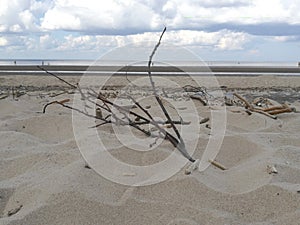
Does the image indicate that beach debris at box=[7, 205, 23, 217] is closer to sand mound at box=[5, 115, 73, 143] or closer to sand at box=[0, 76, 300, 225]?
sand at box=[0, 76, 300, 225]

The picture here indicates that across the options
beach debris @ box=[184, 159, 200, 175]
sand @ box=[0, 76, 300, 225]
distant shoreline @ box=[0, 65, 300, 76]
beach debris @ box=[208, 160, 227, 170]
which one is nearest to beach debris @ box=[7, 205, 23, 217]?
sand @ box=[0, 76, 300, 225]

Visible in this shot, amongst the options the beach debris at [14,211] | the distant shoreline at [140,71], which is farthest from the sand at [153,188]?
the distant shoreline at [140,71]

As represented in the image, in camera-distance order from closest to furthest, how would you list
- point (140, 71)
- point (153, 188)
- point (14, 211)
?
point (14, 211), point (153, 188), point (140, 71)

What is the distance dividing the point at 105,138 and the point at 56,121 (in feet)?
2.34

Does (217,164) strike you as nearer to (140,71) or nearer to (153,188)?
(153,188)

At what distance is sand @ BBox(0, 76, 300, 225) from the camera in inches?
64.8

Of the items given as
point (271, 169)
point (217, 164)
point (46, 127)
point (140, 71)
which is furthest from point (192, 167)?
point (140, 71)

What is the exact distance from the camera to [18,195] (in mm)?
1860

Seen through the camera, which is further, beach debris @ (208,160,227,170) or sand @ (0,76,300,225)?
beach debris @ (208,160,227,170)

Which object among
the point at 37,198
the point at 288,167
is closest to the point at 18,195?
the point at 37,198

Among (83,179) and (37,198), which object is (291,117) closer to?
(83,179)

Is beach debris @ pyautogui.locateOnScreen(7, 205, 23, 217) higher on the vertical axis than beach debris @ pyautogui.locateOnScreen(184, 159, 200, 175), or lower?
lower

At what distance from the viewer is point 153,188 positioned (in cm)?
188

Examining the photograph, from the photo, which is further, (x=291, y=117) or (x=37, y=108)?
(x=37, y=108)
